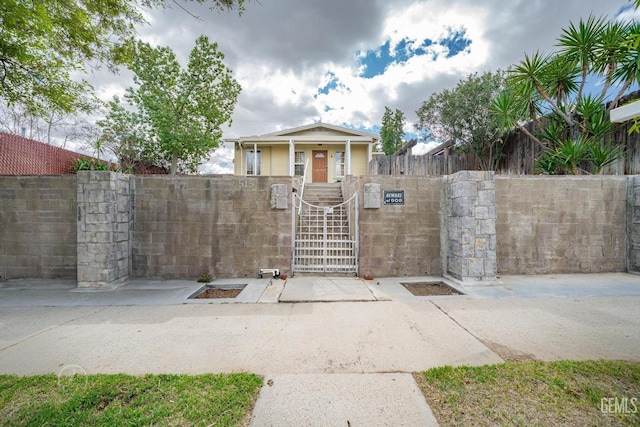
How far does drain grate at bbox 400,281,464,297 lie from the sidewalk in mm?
303

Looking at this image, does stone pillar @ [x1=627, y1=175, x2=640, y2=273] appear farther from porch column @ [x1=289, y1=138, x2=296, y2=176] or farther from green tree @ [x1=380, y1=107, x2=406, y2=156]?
green tree @ [x1=380, y1=107, x2=406, y2=156]

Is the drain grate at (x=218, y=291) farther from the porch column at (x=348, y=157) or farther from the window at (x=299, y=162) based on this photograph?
the window at (x=299, y=162)

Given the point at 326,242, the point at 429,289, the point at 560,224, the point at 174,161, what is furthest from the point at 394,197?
the point at 174,161

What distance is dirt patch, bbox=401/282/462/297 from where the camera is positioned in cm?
469

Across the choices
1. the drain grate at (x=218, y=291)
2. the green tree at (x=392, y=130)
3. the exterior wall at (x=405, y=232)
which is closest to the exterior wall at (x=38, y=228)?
the drain grate at (x=218, y=291)

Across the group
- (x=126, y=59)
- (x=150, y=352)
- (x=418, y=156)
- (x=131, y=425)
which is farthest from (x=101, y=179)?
(x=418, y=156)

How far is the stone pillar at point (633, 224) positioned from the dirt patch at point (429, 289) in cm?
474

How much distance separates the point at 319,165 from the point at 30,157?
34.8 ft

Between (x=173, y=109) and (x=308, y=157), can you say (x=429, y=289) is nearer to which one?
(x=308, y=157)

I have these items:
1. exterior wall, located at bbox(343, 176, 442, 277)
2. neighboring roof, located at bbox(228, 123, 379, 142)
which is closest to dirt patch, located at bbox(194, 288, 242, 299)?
exterior wall, located at bbox(343, 176, 442, 277)

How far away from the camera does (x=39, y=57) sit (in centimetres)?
539

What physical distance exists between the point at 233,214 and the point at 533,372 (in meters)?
5.37

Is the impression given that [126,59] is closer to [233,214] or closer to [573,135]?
[233,214]

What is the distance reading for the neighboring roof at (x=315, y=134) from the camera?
42.2 feet
